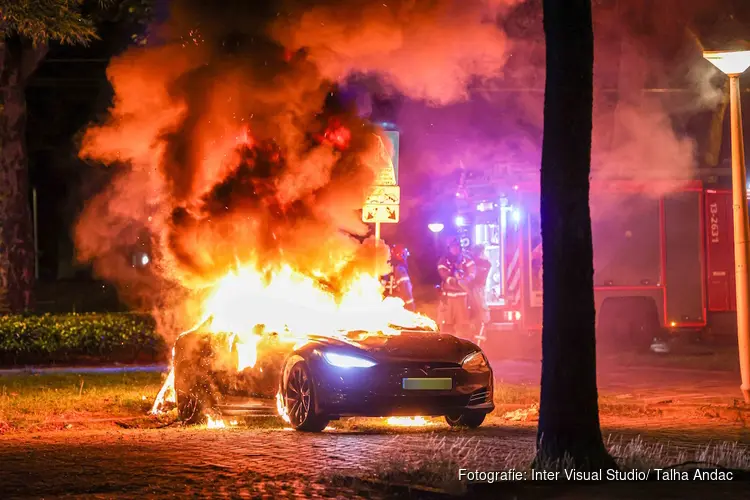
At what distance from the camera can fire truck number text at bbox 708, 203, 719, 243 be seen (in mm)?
21469

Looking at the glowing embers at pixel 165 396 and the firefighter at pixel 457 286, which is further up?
the firefighter at pixel 457 286

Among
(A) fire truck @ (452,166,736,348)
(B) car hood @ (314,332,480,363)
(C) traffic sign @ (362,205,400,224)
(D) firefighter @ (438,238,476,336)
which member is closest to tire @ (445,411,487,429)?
(B) car hood @ (314,332,480,363)

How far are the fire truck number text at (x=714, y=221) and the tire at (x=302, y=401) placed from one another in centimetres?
1324

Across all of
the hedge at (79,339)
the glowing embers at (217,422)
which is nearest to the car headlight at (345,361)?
the glowing embers at (217,422)

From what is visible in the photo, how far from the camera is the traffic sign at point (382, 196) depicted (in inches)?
565

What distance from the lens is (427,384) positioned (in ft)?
34.0

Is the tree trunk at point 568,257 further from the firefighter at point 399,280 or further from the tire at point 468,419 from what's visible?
the firefighter at point 399,280

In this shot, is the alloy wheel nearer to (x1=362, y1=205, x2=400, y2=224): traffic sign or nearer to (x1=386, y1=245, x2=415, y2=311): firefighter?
(x1=362, y1=205, x2=400, y2=224): traffic sign

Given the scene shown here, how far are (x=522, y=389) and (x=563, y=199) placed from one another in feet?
22.9

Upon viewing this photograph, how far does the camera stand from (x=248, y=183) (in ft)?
44.7

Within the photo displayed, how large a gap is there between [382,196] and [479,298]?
656 cm

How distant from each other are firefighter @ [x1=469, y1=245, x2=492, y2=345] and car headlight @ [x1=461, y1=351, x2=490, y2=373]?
9.47 metres

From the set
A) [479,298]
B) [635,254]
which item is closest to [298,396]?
[479,298]

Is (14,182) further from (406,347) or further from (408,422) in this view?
Answer: (406,347)
